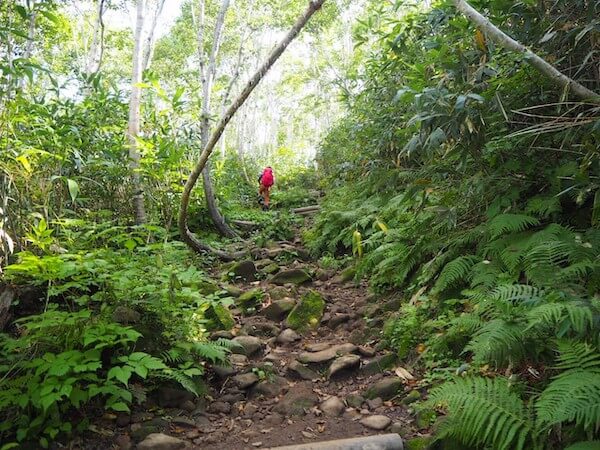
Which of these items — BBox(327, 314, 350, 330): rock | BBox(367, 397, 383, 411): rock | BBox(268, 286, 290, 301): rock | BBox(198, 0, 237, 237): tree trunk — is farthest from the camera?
BBox(198, 0, 237, 237): tree trunk

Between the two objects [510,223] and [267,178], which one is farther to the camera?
[267,178]

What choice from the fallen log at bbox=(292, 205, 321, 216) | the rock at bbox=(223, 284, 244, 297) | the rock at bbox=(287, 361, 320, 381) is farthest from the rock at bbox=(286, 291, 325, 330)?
the fallen log at bbox=(292, 205, 321, 216)

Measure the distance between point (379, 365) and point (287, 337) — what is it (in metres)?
1.27

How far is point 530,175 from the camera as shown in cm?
420

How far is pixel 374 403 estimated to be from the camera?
3531mm

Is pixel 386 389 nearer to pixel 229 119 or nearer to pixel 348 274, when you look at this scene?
pixel 348 274

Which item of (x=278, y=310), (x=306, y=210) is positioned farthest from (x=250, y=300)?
(x=306, y=210)

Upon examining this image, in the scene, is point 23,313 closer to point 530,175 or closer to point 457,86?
point 457,86

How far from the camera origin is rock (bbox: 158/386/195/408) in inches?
139

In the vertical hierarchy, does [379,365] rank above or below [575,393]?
below

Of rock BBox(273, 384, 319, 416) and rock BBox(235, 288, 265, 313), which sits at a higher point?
rock BBox(235, 288, 265, 313)

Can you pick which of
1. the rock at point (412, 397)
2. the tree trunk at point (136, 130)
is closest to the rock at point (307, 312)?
the rock at point (412, 397)

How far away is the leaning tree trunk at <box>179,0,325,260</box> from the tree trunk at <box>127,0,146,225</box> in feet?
2.32

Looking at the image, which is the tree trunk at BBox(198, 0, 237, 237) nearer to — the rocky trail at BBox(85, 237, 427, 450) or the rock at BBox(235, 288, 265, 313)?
the rock at BBox(235, 288, 265, 313)
